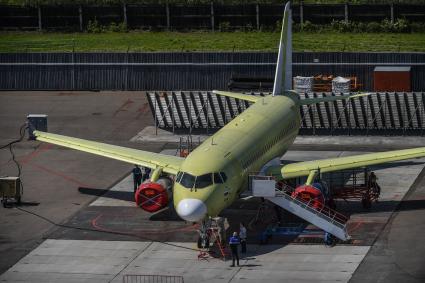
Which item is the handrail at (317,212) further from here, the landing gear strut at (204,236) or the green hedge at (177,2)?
the green hedge at (177,2)

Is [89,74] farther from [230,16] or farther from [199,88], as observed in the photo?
[230,16]

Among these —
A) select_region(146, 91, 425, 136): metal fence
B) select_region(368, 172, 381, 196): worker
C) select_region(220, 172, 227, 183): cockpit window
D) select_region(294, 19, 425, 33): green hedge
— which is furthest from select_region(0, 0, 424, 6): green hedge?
select_region(220, 172, 227, 183): cockpit window

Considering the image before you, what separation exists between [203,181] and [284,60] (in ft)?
74.2

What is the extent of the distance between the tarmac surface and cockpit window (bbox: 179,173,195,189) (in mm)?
3686

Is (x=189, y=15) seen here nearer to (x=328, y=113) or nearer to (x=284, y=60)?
(x=328, y=113)

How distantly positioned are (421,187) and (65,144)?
944 inches

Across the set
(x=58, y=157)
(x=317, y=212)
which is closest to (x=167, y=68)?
(x=58, y=157)

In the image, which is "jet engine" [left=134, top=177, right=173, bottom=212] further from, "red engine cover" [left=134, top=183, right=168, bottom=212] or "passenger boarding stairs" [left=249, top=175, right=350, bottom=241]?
"passenger boarding stairs" [left=249, top=175, right=350, bottom=241]

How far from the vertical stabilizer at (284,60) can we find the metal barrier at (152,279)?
26005mm

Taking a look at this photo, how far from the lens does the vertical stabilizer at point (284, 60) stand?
3268 inches

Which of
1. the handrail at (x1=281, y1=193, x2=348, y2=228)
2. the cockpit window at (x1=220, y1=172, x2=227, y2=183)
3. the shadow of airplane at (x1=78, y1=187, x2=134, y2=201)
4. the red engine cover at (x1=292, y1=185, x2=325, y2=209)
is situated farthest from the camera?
the shadow of airplane at (x1=78, y1=187, x2=134, y2=201)

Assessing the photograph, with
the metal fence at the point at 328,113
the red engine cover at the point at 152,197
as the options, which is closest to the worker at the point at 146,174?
the red engine cover at the point at 152,197

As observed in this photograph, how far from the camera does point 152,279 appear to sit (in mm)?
59438

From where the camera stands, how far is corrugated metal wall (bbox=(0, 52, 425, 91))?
104 meters
